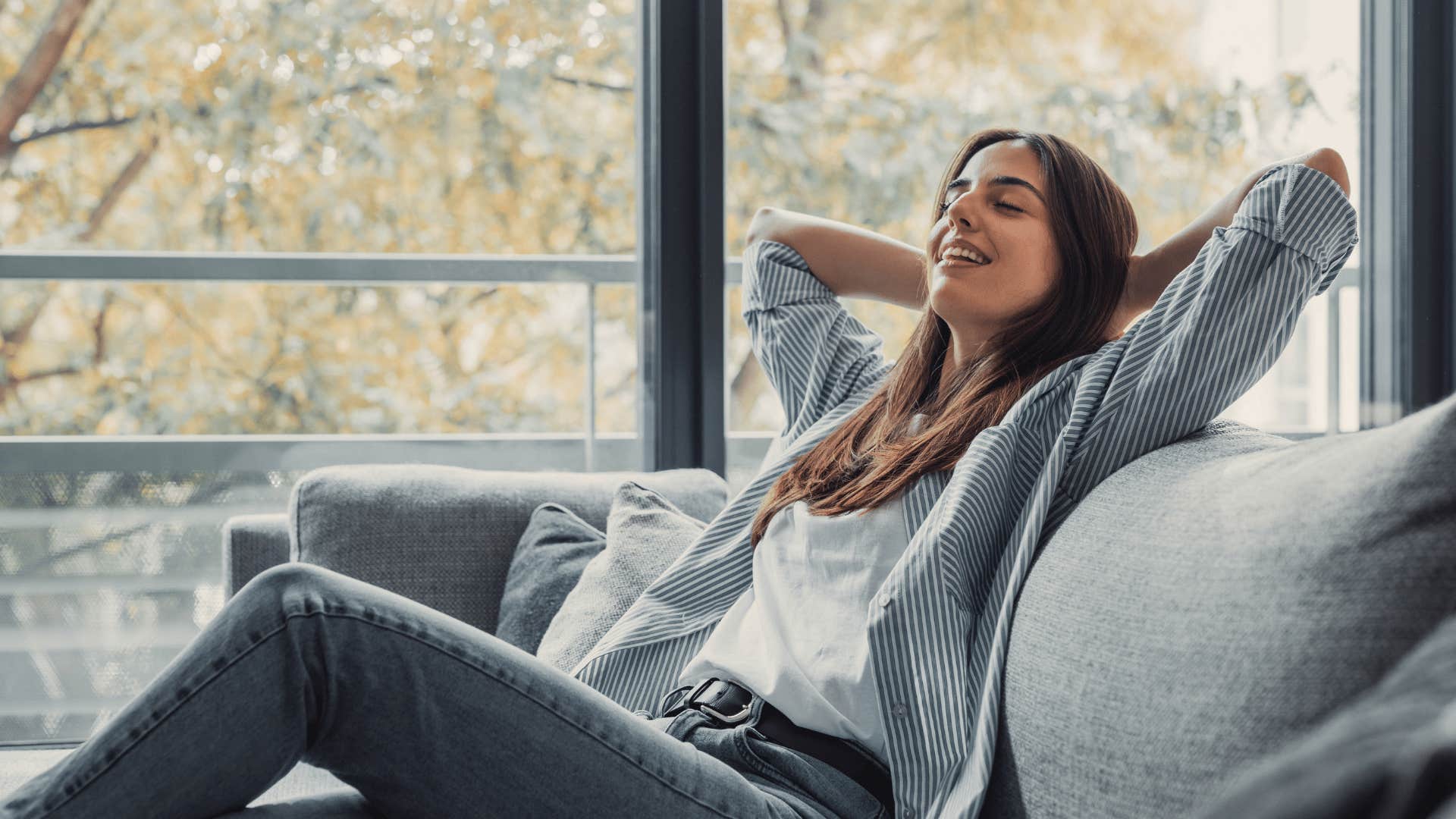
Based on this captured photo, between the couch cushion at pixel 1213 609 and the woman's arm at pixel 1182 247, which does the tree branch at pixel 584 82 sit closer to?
the woman's arm at pixel 1182 247

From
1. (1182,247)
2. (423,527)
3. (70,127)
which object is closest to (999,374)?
(1182,247)

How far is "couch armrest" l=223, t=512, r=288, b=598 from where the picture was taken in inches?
70.0

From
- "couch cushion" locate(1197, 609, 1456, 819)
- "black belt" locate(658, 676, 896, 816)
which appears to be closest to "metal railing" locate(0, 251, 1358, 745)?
"black belt" locate(658, 676, 896, 816)

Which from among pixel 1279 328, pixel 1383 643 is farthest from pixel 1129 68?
pixel 1383 643

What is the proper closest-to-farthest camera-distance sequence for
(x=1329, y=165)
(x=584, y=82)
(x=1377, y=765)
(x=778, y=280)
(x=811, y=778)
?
(x=1377, y=765)
(x=811, y=778)
(x=1329, y=165)
(x=778, y=280)
(x=584, y=82)

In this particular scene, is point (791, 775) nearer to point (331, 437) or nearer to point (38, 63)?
point (331, 437)

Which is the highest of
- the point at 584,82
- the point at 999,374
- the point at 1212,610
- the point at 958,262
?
the point at 584,82

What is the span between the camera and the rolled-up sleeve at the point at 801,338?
5.35 feet

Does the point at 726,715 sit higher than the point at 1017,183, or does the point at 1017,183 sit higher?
the point at 1017,183

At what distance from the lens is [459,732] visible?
3.19ft

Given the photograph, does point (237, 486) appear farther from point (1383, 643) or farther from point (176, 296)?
point (1383, 643)

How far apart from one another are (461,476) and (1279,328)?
1.24 m

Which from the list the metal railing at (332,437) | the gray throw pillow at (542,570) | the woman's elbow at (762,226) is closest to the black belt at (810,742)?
the gray throw pillow at (542,570)

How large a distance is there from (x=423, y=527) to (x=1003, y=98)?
1454mm
